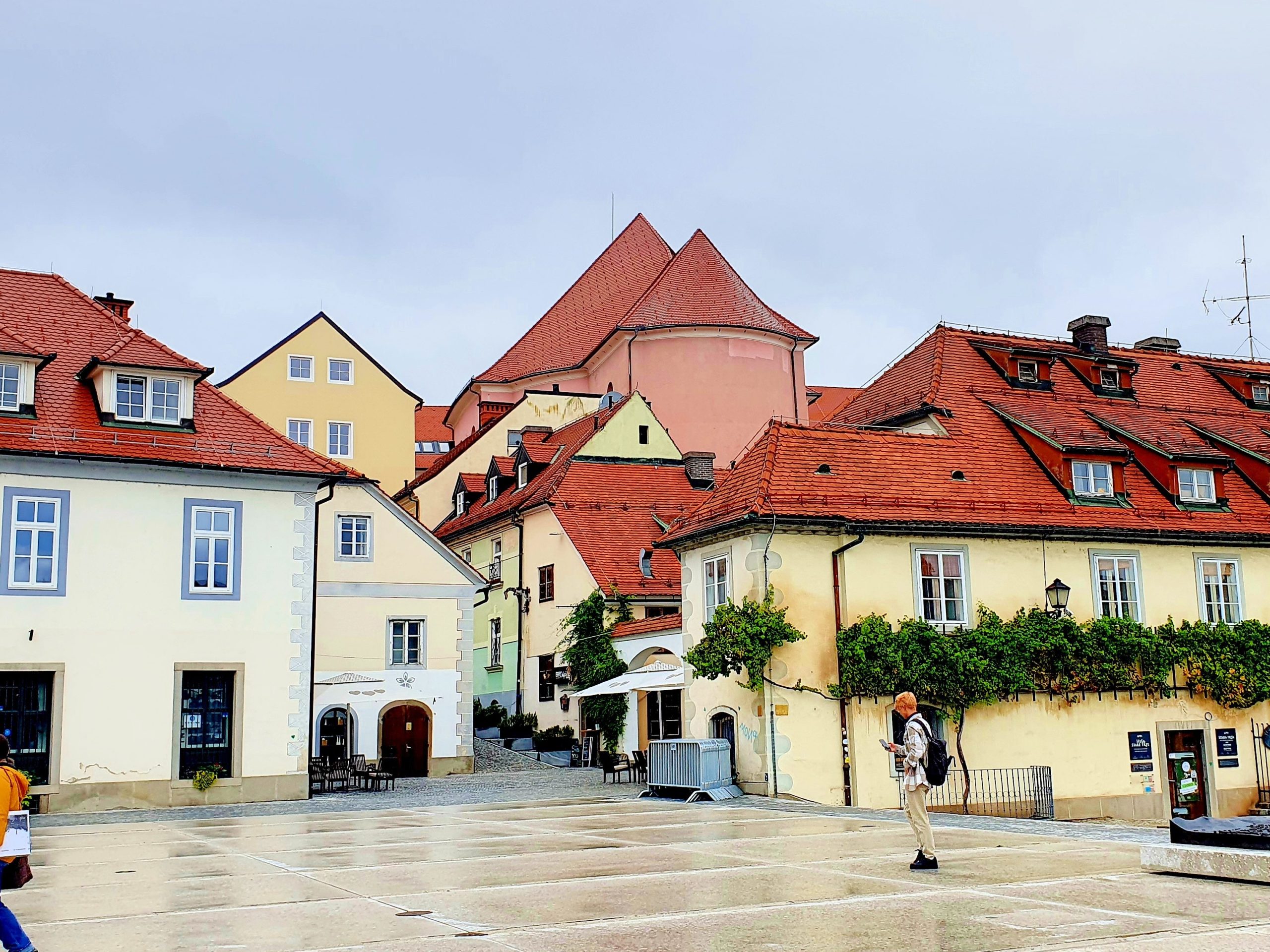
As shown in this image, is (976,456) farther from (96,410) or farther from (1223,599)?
(96,410)

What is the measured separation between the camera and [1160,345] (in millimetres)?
41781

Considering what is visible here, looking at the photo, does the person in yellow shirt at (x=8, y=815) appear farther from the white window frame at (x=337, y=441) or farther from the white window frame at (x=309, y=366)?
the white window frame at (x=337, y=441)

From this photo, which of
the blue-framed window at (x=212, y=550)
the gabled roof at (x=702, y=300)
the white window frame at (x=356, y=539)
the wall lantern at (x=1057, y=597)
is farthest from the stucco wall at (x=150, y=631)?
the gabled roof at (x=702, y=300)

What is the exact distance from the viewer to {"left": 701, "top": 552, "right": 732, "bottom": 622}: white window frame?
2730 centimetres

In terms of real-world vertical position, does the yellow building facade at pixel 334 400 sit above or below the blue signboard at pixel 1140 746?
above

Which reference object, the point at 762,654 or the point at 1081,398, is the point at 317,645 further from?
the point at 1081,398

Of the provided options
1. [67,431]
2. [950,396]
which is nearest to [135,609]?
[67,431]

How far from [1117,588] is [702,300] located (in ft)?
89.6

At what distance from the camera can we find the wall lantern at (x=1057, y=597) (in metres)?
27.5

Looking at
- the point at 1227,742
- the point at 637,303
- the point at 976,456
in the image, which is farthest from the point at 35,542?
the point at 637,303

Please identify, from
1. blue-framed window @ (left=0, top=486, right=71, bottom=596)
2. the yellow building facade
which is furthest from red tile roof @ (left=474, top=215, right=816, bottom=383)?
blue-framed window @ (left=0, top=486, right=71, bottom=596)

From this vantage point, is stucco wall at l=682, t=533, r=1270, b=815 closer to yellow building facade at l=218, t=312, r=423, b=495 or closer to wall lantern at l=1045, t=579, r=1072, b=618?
wall lantern at l=1045, t=579, r=1072, b=618

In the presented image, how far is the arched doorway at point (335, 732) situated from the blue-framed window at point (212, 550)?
28.6ft

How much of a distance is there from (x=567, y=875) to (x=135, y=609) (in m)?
15.2
